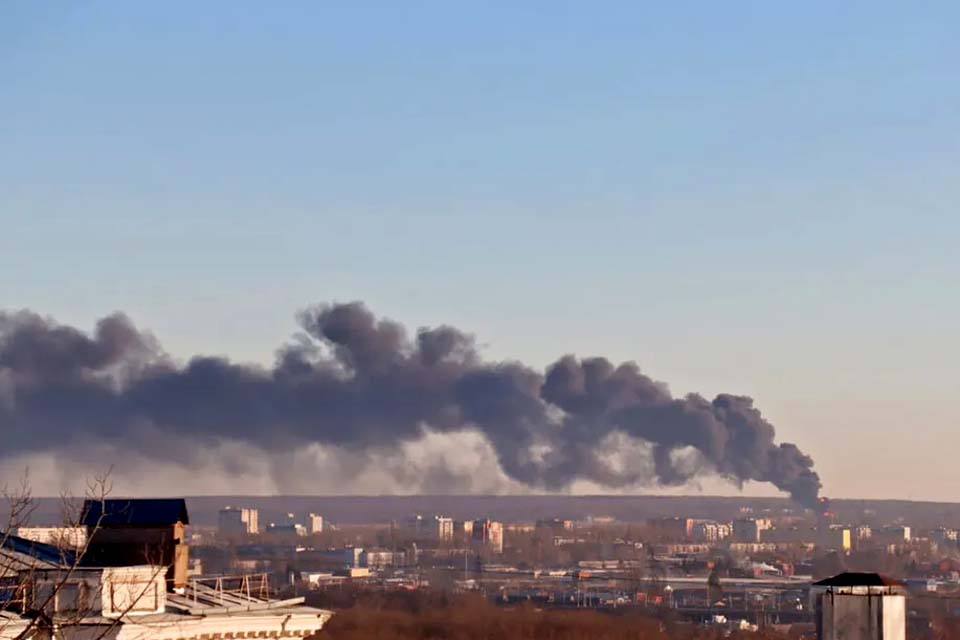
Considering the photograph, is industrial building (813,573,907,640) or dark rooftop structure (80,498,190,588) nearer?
industrial building (813,573,907,640)

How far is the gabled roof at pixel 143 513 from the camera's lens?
33625 mm

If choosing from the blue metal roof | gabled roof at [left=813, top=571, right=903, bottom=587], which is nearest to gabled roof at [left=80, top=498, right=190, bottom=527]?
the blue metal roof

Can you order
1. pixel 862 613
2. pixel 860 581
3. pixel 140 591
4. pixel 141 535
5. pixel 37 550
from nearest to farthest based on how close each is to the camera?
pixel 862 613 → pixel 860 581 → pixel 140 591 → pixel 37 550 → pixel 141 535

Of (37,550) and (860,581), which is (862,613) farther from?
(37,550)

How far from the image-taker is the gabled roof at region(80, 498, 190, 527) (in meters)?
33.6

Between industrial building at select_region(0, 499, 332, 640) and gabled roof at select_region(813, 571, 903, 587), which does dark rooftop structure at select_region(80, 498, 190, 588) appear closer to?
industrial building at select_region(0, 499, 332, 640)

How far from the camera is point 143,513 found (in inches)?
1340

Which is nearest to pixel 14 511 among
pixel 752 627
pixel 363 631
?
pixel 363 631

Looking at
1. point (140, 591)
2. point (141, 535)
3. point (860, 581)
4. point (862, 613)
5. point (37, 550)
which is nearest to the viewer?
point (862, 613)

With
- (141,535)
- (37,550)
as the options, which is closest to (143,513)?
(141,535)

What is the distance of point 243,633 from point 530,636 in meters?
92.8

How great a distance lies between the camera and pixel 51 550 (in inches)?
1179

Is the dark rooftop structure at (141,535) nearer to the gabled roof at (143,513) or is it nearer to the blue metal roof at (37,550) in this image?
the gabled roof at (143,513)

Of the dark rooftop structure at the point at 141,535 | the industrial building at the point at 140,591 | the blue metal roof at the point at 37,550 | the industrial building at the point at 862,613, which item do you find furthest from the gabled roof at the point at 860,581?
the dark rooftop structure at the point at 141,535
